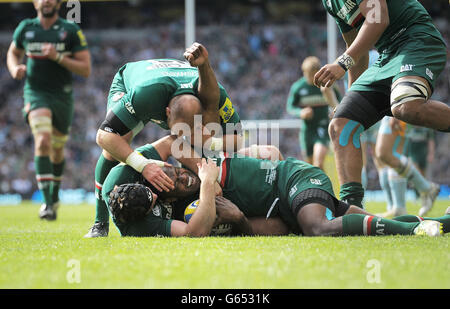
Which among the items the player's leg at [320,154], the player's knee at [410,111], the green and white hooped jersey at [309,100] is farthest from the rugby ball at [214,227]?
the green and white hooped jersey at [309,100]

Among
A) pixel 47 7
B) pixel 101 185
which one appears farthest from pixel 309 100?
pixel 101 185

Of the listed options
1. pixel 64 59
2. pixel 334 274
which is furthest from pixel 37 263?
pixel 64 59

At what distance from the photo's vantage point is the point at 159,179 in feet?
12.7

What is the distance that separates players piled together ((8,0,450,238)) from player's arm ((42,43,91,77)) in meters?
2.80

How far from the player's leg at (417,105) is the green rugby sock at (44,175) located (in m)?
4.90

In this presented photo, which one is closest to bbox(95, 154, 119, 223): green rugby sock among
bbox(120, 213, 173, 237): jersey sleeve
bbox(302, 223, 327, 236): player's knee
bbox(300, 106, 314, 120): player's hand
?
bbox(120, 213, 173, 237): jersey sleeve

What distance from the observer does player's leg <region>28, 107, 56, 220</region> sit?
7366 millimetres

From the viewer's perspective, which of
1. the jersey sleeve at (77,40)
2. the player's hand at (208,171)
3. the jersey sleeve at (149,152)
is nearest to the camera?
the player's hand at (208,171)

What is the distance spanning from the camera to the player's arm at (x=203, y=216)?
12.5 feet

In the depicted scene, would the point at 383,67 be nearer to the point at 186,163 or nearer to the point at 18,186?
the point at 186,163

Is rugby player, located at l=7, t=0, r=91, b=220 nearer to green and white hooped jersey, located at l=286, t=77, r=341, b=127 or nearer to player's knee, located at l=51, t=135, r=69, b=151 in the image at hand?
player's knee, located at l=51, t=135, r=69, b=151

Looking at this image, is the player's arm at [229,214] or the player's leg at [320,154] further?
the player's leg at [320,154]

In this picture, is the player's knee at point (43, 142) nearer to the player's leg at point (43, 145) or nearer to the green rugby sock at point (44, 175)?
the player's leg at point (43, 145)

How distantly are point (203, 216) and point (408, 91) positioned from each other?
5.13 feet
